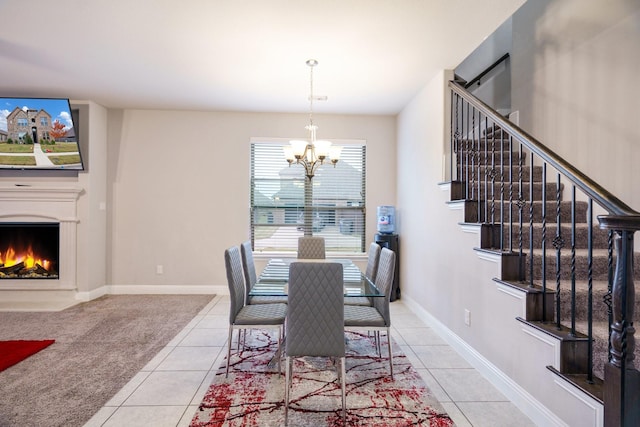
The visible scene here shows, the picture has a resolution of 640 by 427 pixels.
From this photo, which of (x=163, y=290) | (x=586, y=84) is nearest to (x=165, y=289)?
(x=163, y=290)

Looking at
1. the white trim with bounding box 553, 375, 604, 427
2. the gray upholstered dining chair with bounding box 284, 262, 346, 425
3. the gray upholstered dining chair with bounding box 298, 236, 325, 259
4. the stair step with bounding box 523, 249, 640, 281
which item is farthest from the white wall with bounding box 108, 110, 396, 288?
the white trim with bounding box 553, 375, 604, 427

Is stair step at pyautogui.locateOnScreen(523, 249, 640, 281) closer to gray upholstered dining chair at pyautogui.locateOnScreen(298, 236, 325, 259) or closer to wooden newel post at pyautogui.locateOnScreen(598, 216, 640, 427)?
wooden newel post at pyautogui.locateOnScreen(598, 216, 640, 427)

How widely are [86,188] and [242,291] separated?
3.25 m

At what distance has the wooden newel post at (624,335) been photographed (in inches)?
55.7

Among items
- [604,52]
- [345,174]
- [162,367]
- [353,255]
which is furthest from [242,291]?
[604,52]

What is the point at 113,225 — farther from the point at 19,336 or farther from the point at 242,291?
the point at 242,291

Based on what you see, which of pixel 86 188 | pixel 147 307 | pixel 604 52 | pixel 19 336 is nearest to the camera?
pixel 604 52

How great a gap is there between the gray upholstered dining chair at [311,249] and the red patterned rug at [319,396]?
1239 mm

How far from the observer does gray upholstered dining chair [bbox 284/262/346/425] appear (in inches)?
80.0

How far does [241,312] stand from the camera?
2.72 m

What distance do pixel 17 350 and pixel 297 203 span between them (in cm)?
351

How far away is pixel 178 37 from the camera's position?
9.74 feet

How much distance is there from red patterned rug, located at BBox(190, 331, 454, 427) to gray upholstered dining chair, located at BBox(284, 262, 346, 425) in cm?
18

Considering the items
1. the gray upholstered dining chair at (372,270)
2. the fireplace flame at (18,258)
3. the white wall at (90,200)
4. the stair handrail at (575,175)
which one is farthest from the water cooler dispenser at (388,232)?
the fireplace flame at (18,258)
